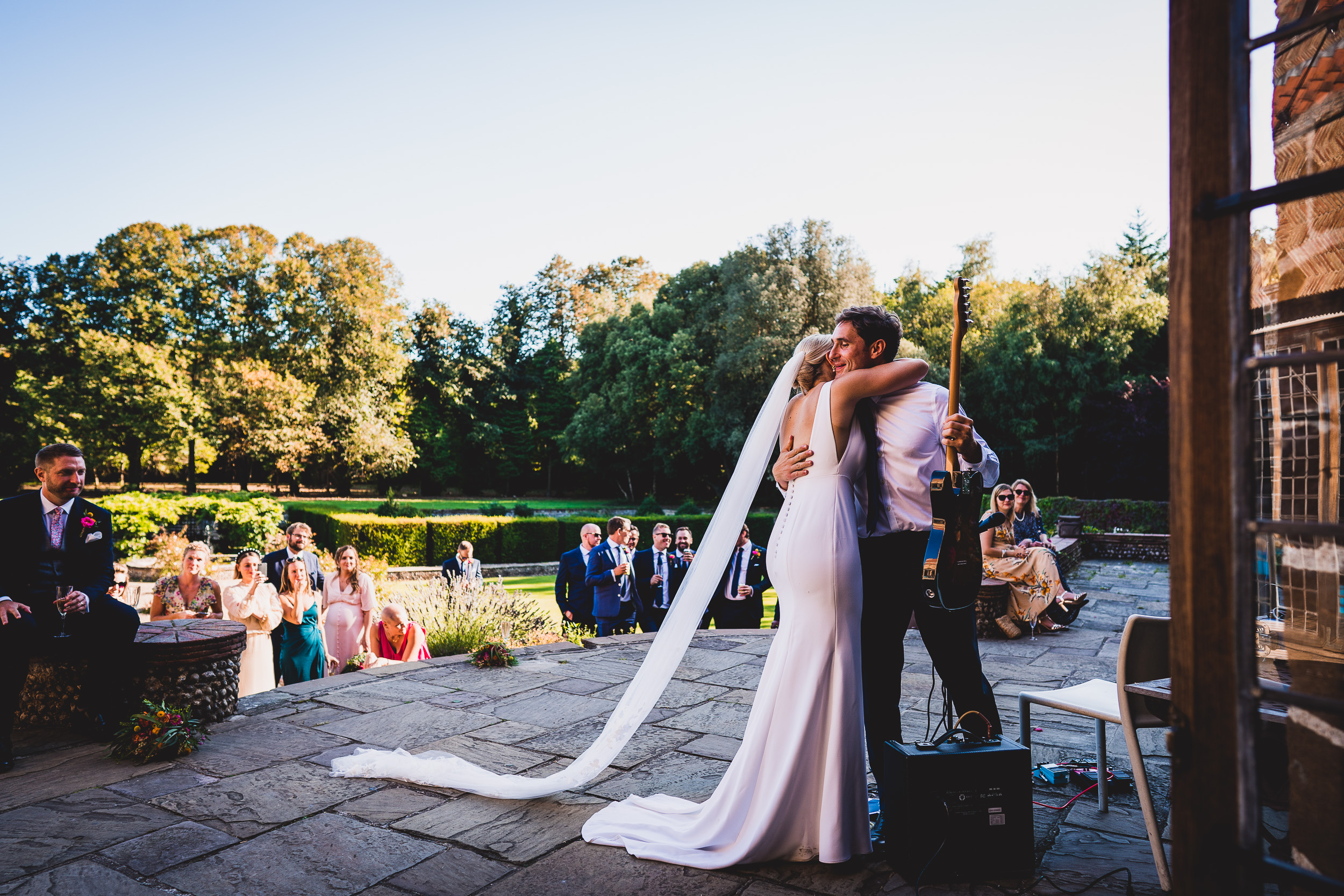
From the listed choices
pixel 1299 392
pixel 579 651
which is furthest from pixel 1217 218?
pixel 579 651

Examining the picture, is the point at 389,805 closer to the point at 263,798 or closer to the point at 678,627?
the point at 263,798

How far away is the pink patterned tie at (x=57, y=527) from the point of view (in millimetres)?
4336

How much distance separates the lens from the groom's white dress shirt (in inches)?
117

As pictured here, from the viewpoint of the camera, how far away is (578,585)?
26.8 ft

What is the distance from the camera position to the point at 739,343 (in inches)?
1018

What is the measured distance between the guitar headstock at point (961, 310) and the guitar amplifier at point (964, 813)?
1409mm

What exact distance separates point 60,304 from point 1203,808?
33920 millimetres

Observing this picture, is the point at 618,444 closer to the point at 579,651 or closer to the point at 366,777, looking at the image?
the point at 579,651

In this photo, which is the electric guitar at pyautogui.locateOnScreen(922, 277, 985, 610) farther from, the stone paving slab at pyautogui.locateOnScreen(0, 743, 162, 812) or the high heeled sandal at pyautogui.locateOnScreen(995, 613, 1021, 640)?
the high heeled sandal at pyautogui.locateOnScreen(995, 613, 1021, 640)

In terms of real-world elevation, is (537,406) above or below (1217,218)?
above

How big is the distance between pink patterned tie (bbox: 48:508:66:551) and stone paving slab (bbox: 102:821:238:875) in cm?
205

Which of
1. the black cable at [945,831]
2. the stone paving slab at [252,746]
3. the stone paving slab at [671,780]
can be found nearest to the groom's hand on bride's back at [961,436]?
the black cable at [945,831]

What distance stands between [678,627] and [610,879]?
3.51 feet

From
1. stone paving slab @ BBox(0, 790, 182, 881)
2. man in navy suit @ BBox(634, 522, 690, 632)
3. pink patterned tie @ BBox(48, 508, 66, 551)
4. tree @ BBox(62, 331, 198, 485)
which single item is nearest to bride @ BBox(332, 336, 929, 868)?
stone paving slab @ BBox(0, 790, 182, 881)
